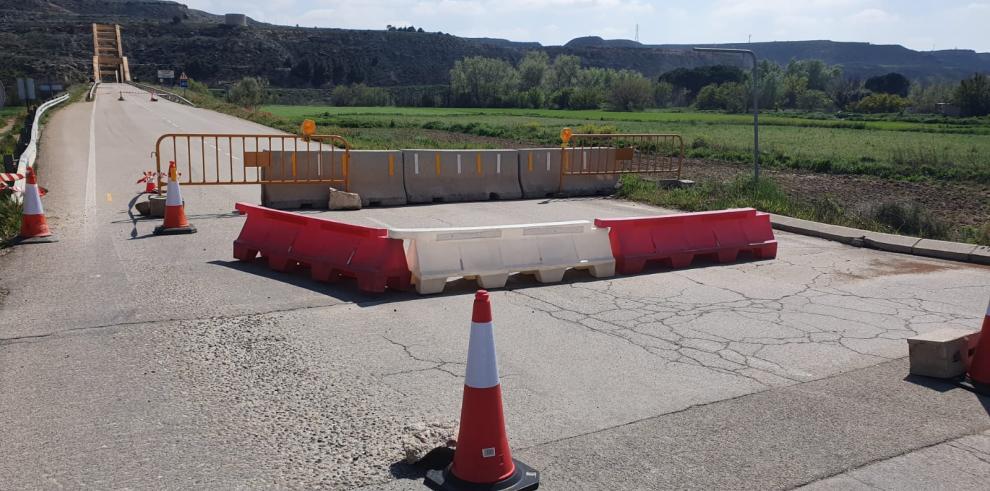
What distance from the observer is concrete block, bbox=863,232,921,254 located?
1221 cm

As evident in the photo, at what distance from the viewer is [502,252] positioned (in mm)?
9375

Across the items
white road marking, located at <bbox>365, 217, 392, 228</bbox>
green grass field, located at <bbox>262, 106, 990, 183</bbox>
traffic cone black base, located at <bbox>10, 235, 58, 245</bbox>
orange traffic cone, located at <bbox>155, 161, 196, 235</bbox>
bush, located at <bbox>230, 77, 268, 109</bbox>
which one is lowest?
traffic cone black base, located at <bbox>10, 235, 58, 245</bbox>

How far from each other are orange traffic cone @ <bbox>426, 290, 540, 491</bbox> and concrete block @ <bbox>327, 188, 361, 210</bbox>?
11502 millimetres

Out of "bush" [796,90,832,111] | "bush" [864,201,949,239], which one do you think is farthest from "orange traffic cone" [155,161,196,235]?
"bush" [796,90,832,111]

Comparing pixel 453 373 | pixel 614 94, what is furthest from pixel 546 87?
pixel 453 373

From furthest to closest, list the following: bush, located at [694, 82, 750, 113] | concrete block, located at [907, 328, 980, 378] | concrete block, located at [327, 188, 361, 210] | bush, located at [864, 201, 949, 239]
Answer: bush, located at [694, 82, 750, 113]
concrete block, located at [327, 188, 361, 210]
bush, located at [864, 201, 949, 239]
concrete block, located at [907, 328, 980, 378]

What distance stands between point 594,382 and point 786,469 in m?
1.78

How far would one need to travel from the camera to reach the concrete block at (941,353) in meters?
6.44

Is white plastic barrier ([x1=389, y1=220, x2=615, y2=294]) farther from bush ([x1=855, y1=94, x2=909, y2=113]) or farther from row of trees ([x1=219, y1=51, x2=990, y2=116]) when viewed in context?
bush ([x1=855, y1=94, x2=909, y2=113])

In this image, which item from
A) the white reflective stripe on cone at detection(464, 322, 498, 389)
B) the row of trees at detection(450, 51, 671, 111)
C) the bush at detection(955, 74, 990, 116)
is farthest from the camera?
the row of trees at detection(450, 51, 671, 111)

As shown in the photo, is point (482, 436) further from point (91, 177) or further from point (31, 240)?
point (91, 177)

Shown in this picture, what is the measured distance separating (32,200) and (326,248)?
523 cm

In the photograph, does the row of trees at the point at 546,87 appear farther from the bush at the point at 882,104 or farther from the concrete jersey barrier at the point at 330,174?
the concrete jersey barrier at the point at 330,174

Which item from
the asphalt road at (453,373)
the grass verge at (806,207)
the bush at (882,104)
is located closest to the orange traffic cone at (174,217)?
the asphalt road at (453,373)
